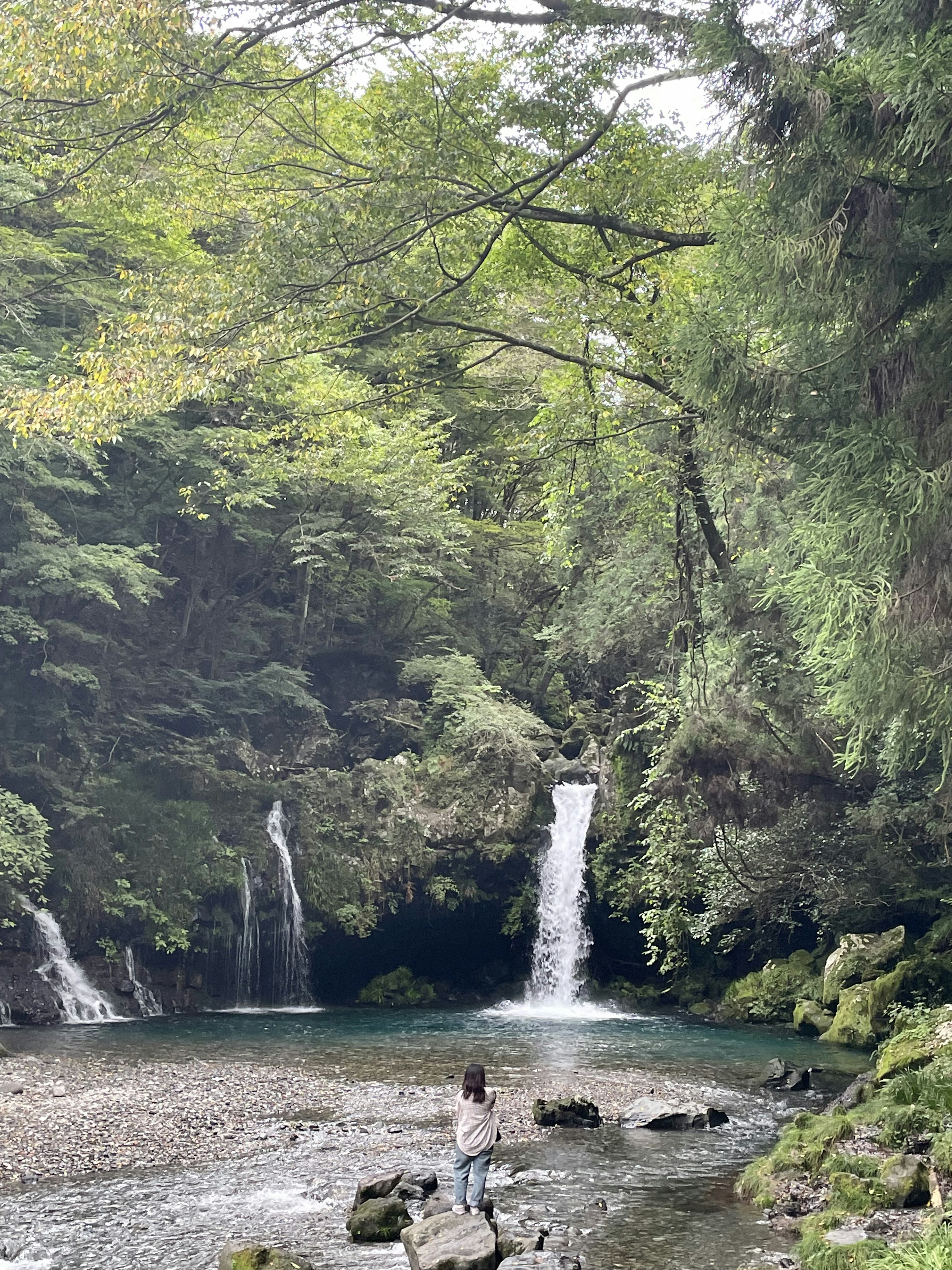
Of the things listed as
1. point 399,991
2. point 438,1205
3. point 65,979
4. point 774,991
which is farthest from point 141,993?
point 438,1205

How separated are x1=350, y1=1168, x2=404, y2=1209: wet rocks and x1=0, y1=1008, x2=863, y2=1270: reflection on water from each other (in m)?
0.23

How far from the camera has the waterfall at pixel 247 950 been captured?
23.1 meters

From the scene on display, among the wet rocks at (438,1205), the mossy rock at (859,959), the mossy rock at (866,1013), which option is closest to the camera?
the wet rocks at (438,1205)

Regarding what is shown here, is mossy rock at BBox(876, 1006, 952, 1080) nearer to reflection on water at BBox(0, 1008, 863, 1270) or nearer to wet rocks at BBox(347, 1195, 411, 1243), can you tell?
reflection on water at BBox(0, 1008, 863, 1270)

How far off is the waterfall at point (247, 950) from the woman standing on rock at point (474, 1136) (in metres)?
15.9

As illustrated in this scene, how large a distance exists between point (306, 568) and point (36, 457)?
813 centimetres

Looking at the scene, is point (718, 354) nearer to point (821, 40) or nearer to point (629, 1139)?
point (821, 40)

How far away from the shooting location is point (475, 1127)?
8.01 m

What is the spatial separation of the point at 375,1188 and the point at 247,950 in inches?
609

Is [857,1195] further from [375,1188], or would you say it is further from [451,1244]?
[375,1188]

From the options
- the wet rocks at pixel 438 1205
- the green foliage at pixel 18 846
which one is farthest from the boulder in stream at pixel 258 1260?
the green foliage at pixel 18 846

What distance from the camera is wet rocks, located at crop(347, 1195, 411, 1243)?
8.10m

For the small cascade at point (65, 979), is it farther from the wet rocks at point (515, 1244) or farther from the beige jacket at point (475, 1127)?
the wet rocks at point (515, 1244)

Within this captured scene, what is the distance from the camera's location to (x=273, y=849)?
80.0ft
